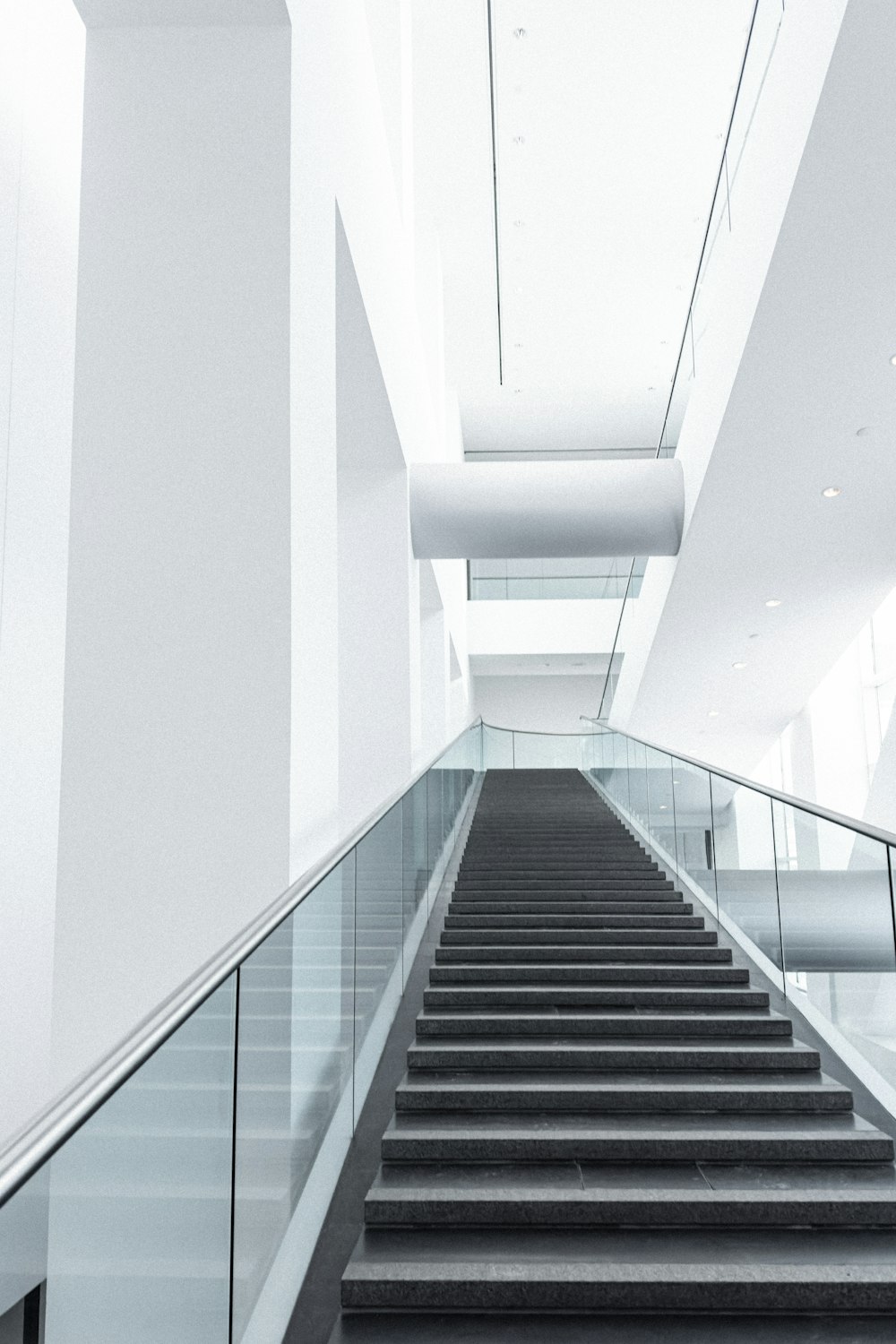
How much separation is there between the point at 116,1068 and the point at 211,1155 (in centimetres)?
55

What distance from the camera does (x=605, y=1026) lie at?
15.4 feet

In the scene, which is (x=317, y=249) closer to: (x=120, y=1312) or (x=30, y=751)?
(x=30, y=751)

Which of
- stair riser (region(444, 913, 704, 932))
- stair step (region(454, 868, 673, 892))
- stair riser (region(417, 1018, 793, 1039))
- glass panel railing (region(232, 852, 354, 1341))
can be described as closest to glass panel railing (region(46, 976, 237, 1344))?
glass panel railing (region(232, 852, 354, 1341))

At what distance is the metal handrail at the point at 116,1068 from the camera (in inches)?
51.9

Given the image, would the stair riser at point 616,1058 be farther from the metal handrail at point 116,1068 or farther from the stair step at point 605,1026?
the metal handrail at point 116,1068

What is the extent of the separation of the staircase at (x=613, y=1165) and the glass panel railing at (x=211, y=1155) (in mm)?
338

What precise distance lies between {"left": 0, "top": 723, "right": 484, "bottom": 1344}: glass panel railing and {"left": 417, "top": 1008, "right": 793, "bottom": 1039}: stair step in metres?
0.72

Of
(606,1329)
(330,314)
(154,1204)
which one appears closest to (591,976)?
(606,1329)

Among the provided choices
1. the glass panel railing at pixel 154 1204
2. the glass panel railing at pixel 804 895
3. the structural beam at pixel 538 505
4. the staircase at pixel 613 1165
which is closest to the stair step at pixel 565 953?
the staircase at pixel 613 1165

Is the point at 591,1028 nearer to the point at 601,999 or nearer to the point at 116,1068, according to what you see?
the point at 601,999

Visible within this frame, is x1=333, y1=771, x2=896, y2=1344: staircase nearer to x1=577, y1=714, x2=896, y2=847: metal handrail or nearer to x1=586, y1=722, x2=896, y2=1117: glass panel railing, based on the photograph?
x1=586, y1=722, x2=896, y2=1117: glass panel railing

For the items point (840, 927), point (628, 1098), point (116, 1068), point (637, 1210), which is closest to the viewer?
point (116, 1068)

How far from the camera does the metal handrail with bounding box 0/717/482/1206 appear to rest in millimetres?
1317

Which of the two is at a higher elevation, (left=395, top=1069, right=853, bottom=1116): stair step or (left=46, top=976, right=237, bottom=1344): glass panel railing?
(left=46, top=976, right=237, bottom=1344): glass panel railing
